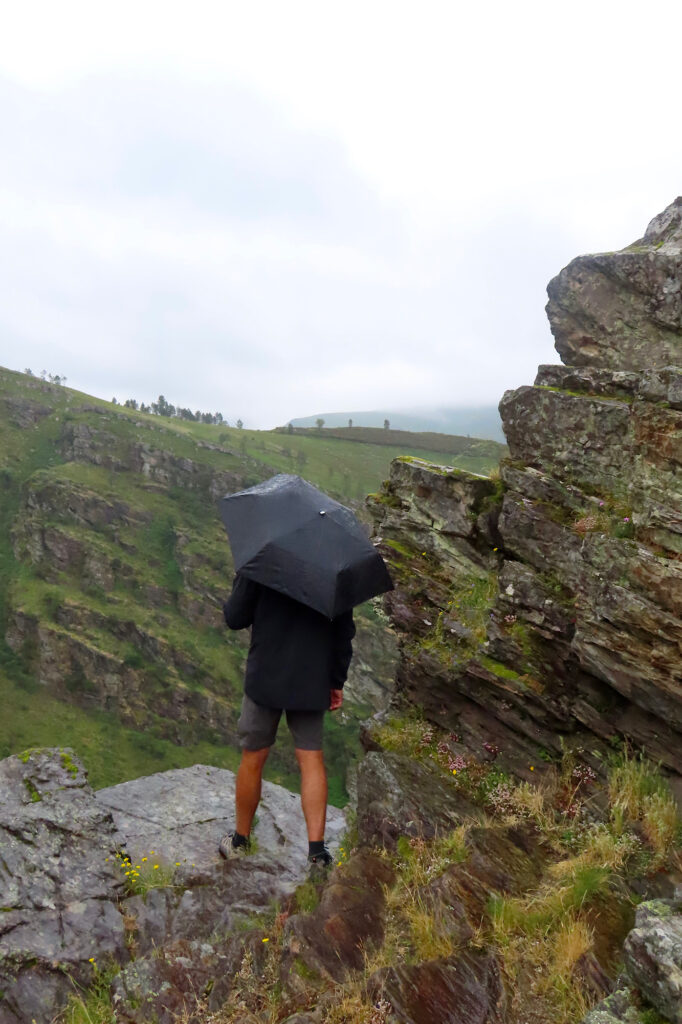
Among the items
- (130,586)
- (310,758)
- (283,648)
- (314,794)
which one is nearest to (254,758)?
(310,758)

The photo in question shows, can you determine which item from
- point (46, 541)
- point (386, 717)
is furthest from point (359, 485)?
point (386, 717)

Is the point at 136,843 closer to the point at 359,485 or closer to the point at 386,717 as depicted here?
the point at 386,717

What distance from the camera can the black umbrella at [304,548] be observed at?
5.72 metres

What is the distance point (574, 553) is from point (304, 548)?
372cm

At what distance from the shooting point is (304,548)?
5.88 meters

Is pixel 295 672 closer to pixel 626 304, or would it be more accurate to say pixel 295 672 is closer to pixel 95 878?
pixel 95 878

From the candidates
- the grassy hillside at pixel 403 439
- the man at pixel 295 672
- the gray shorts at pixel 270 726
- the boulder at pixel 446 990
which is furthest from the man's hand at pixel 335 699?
the grassy hillside at pixel 403 439

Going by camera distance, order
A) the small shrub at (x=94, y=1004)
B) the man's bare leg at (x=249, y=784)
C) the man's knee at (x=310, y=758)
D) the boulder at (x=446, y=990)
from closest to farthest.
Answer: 1. the boulder at (x=446, y=990)
2. the small shrub at (x=94, y=1004)
3. the man's knee at (x=310, y=758)
4. the man's bare leg at (x=249, y=784)

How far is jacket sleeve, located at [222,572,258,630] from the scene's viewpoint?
6.10 m

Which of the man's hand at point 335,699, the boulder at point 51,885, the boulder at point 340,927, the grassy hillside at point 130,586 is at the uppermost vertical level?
the man's hand at point 335,699

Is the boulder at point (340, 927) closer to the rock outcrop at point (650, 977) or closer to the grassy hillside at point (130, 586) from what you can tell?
the rock outcrop at point (650, 977)

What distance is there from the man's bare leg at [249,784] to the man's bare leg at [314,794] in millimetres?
492

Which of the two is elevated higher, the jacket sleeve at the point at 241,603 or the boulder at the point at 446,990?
the jacket sleeve at the point at 241,603

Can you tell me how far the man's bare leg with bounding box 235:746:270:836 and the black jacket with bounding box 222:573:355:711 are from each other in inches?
36.2
